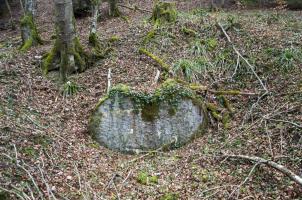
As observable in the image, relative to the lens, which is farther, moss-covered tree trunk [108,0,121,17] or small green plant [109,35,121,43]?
moss-covered tree trunk [108,0,121,17]

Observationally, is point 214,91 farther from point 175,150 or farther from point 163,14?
point 163,14

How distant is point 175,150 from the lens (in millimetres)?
8461

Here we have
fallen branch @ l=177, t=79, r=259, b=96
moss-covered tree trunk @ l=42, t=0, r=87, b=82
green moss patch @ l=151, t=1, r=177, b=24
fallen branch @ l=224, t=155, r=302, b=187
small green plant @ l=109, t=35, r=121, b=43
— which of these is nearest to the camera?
fallen branch @ l=224, t=155, r=302, b=187

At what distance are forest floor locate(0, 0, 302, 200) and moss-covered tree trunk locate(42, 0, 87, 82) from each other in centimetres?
32

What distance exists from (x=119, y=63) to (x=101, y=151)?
11.6 ft

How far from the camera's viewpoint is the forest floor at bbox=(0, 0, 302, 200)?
670 cm

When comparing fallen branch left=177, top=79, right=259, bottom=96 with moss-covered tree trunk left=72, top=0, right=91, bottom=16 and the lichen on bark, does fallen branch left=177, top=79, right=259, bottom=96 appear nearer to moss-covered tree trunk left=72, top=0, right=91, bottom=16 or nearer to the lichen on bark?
the lichen on bark

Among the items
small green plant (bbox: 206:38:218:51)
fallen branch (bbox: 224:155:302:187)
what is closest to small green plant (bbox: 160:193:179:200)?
fallen branch (bbox: 224:155:302:187)

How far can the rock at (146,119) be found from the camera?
8516mm

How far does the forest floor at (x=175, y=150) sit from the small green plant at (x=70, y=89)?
146 millimetres

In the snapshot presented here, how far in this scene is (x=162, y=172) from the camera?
7504 mm

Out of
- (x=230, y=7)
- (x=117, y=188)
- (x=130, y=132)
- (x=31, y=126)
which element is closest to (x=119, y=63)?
(x=130, y=132)

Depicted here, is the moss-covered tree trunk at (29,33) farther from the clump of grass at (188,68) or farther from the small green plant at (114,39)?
the clump of grass at (188,68)

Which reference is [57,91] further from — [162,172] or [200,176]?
[200,176]
